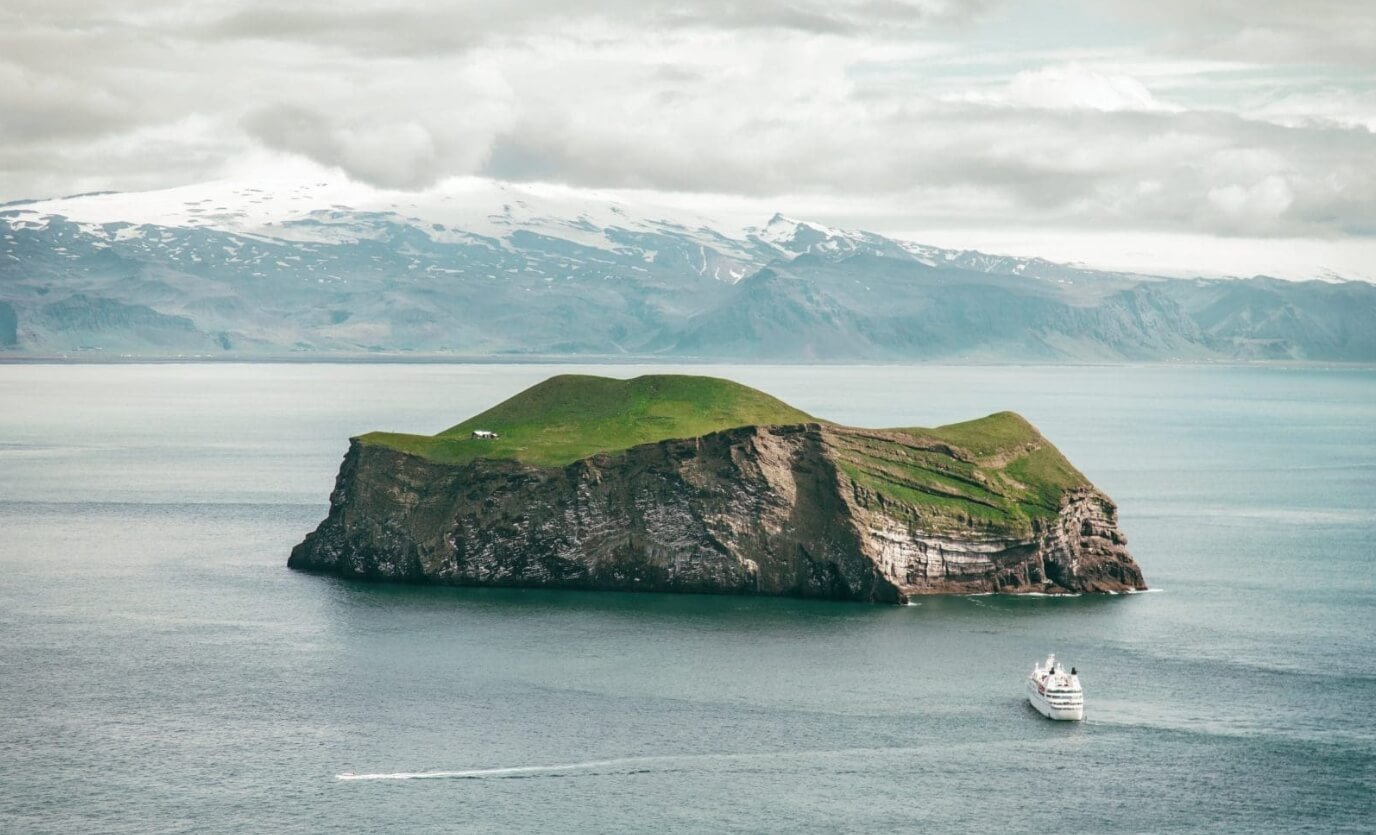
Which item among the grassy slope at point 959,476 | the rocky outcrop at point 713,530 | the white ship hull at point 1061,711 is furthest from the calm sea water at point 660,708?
the grassy slope at point 959,476

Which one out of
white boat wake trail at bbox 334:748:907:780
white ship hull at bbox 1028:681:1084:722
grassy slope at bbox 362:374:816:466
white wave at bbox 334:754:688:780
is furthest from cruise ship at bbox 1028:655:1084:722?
grassy slope at bbox 362:374:816:466

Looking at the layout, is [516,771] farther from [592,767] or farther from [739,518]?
[739,518]

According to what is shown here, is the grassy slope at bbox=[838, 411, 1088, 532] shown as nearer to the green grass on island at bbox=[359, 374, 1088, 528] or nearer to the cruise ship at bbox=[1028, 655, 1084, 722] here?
the green grass on island at bbox=[359, 374, 1088, 528]

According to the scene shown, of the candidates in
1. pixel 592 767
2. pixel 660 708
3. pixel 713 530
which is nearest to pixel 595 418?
pixel 713 530

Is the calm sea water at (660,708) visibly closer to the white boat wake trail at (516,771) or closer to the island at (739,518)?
the white boat wake trail at (516,771)

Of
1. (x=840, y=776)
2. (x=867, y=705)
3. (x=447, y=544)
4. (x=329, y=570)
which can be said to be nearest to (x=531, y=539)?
(x=447, y=544)

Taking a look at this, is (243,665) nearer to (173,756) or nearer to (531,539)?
(173,756)
